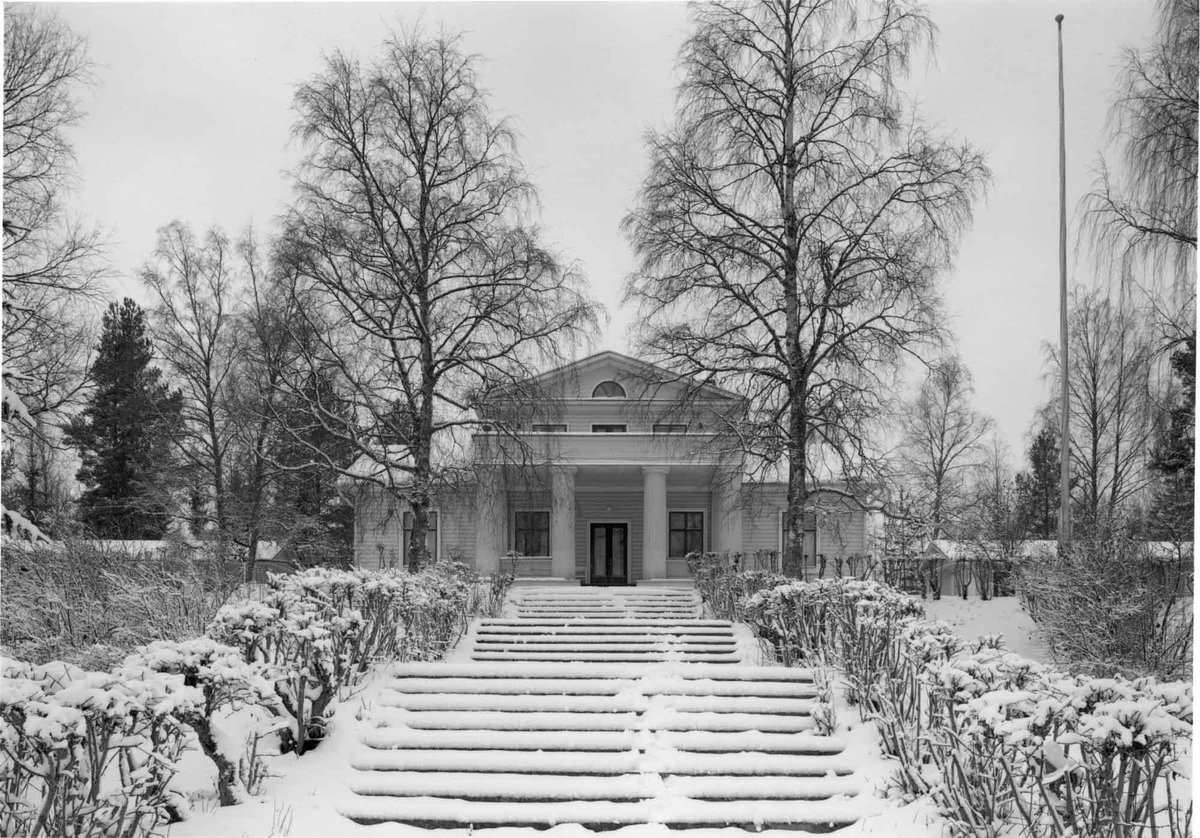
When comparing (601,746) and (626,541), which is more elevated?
(626,541)

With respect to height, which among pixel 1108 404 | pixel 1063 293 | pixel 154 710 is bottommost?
pixel 154 710

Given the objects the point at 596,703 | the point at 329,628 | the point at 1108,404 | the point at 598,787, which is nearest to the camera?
the point at 598,787

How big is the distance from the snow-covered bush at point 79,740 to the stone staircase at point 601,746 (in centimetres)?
148

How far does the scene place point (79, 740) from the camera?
414 cm

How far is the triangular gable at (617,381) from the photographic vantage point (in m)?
12.1

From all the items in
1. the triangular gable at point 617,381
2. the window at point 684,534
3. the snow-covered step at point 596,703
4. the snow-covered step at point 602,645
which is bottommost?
the snow-covered step at point 596,703

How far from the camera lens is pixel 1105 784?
3951mm

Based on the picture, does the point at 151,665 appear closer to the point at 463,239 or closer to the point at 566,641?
the point at 566,641

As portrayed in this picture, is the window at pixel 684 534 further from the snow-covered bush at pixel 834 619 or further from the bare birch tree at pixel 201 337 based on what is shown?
the snow-covered bush at pixel 834 619

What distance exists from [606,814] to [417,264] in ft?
30.1

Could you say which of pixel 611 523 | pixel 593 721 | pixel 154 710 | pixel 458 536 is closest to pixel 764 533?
pixel 611 523

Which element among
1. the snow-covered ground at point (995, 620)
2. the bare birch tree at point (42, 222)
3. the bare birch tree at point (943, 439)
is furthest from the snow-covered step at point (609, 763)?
the bare birch tree at point (943, 439)

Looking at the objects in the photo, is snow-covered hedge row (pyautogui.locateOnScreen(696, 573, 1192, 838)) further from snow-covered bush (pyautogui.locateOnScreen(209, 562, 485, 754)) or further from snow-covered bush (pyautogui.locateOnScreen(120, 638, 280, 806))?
snow-covered bush (pyautogui.locateOnScreen(209, 562, 485, 754))

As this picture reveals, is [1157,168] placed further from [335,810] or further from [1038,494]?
[1038,494]
